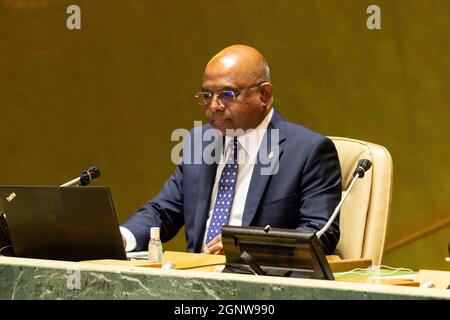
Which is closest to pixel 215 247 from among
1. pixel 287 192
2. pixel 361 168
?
pixel 287 192

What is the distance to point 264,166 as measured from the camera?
10.9 feet

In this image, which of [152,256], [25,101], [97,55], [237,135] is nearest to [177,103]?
[97,55]

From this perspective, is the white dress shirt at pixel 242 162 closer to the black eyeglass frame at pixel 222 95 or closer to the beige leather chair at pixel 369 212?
the black eyeglass frame at pixel 222 95

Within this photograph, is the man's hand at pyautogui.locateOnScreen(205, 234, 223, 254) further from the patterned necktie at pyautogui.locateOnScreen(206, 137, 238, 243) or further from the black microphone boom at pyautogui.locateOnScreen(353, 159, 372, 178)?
the black microphone boom at pyautogui.locateOnScreen(353, 159, 372, 178)

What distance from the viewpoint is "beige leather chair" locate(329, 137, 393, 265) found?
3.23 m

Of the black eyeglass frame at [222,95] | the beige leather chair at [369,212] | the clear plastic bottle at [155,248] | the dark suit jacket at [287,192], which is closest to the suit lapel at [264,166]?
the dark suit jacket at [287,192]

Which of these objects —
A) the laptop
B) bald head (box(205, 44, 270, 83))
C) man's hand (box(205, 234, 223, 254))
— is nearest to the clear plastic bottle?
the laptop

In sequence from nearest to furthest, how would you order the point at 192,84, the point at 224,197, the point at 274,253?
the point at 274,253 → the point at 224,197 → the point at 192,84

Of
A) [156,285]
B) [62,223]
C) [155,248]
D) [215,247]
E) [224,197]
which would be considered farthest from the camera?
[224,197]

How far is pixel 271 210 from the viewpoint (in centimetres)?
325

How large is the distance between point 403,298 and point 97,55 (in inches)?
166

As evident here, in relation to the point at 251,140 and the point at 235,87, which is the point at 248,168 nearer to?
the point at 251,140

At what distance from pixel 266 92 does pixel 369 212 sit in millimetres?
589
